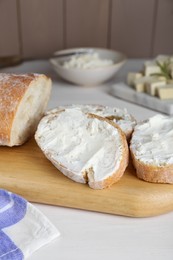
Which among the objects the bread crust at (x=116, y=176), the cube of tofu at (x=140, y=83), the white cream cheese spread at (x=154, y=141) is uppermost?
the white cream cheese spread at (x=154, y=141)

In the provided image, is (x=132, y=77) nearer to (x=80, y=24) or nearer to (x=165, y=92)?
(x=165, y=92)

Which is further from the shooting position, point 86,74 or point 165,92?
point 86,74

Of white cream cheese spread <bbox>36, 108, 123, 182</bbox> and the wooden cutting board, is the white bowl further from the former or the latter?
the wooden cutting board

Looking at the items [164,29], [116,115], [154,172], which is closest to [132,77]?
[116,115]

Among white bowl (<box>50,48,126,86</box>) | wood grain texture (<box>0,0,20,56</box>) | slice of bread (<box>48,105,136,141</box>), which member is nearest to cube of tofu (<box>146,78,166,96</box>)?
white bowl (<box>50,48,126,86</box>)

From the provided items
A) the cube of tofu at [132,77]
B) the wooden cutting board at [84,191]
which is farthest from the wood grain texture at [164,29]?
the wooden cutting board at [84,191]

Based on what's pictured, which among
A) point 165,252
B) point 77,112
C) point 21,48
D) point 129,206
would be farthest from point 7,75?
point 21,48

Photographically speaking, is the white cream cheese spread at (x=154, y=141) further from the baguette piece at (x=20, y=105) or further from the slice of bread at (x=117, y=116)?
the baguette piece at (x=20, y=105)
